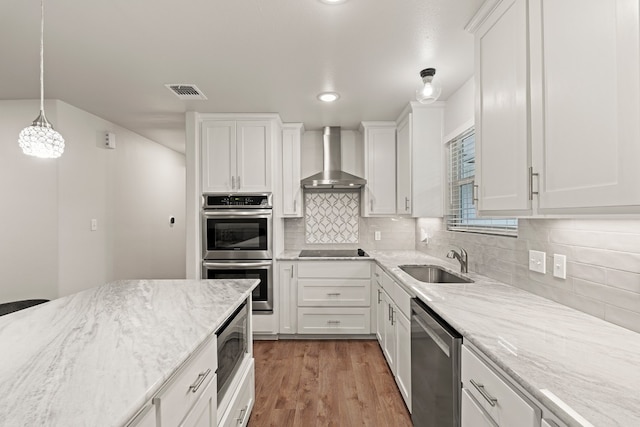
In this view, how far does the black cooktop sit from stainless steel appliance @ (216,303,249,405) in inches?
64.7

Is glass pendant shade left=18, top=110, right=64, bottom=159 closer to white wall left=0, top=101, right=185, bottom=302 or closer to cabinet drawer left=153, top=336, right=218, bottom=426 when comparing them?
cabinet drawer left=153, top=336, right=218, bottom=426

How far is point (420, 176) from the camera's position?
10.2ft

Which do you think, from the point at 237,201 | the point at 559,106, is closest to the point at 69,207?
the point at 237,201

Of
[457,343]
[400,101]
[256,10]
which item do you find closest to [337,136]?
[400,101]

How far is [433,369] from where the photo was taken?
5.12 ft

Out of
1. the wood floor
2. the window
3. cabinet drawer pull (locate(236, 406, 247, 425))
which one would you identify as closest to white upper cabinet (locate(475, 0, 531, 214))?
the window

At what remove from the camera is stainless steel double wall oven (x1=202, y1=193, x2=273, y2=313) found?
3.39 metres

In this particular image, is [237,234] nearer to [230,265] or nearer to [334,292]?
[230,265]

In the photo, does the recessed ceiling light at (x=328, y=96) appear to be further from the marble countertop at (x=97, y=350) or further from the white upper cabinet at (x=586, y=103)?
the marble countertop at (x=97, y=350)

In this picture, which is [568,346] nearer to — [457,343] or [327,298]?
[457,343]

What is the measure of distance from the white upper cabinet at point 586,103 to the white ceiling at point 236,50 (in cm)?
71

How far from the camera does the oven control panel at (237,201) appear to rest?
3.40 m

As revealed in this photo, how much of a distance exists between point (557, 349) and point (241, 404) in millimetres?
1615

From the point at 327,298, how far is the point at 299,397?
1182 millimetres
